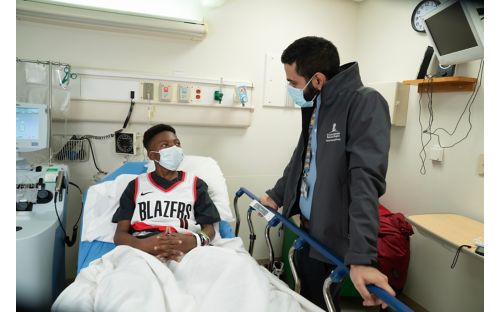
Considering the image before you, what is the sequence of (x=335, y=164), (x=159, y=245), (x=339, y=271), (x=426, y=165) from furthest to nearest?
(x=426, y=165), (x=159, y=245), (x=335, y=164), (x=339, y=271)

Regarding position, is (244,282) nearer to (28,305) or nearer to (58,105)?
(28,305)

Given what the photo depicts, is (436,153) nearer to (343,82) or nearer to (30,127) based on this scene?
(343,82)

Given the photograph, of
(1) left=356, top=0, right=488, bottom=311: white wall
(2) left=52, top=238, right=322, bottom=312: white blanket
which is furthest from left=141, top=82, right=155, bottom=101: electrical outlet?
(1) left=356, top=0, right=488, bottom=311: white wall

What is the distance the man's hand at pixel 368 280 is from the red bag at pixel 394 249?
1.44m

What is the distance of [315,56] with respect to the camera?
1.36 m

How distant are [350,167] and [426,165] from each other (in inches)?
64.8

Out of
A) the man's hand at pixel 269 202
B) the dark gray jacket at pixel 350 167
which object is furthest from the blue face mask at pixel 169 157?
the dark gray jacket at pixel 350 167

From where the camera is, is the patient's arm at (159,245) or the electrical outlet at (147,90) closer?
the patient's arm at (159,245)

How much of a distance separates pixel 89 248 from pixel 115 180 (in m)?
0.44

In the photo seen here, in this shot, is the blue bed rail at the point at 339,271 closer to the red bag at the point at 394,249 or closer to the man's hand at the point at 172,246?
the man's hand at the point at 172,246

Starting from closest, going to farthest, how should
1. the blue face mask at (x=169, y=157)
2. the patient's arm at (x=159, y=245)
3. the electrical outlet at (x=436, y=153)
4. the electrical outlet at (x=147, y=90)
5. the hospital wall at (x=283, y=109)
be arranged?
1. the patient's arm at (x=159, y=245)
2. the blue face mask at (x=169, y=157)
3. the hospital wall at (x=283, y=109)
4. the electrical outlet at (x=436, y=153)
5. the electrical outlet at (x=147, y=90)

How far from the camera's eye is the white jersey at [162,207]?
1779mm

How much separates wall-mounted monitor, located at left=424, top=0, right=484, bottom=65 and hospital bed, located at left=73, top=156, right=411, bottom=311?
1481 millimetres

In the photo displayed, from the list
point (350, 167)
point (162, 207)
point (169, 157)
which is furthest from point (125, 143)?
point (350, 167)
